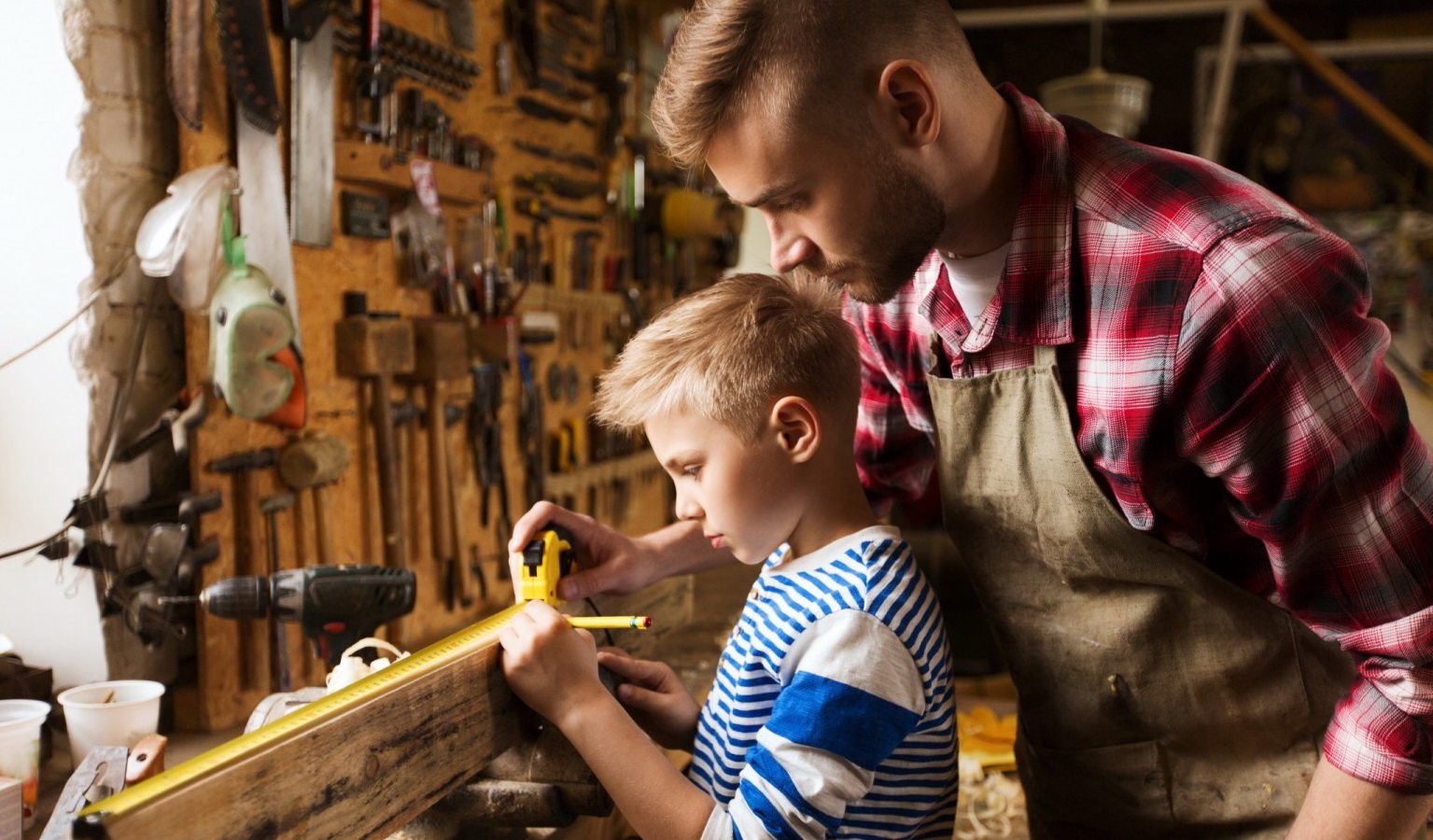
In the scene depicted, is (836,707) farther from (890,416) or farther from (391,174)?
(391,174)

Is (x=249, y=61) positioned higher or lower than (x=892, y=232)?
higher

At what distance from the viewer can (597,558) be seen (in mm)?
1727

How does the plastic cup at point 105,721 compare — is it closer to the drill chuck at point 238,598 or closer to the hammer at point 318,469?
the drill chuck at point 238,598

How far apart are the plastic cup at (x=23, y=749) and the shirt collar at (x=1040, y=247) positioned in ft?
5.17

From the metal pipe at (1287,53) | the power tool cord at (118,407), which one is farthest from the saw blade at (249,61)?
the metal pipe at (1287,53)

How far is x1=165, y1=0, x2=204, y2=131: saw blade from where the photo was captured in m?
2.32

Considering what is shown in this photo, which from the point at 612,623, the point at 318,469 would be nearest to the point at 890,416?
the point at 612,623

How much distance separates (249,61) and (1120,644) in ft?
7.46

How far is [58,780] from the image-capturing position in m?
2.01

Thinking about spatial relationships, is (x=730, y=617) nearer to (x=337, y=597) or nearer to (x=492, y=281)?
(x=492, y=281)

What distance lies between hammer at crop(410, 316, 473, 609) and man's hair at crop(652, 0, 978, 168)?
2238 mm

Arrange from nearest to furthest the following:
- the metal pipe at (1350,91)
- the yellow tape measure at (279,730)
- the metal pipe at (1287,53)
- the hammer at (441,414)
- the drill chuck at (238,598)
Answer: the yellow tape measure at (279,730) < the drill chuck at (238,598) < the hammer at (441,414) < the metal pipe at (1350,91) < the metal pipe at (1287,53)

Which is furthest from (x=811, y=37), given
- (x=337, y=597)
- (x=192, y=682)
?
(x=192, y=682)

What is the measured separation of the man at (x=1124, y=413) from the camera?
113 cm
